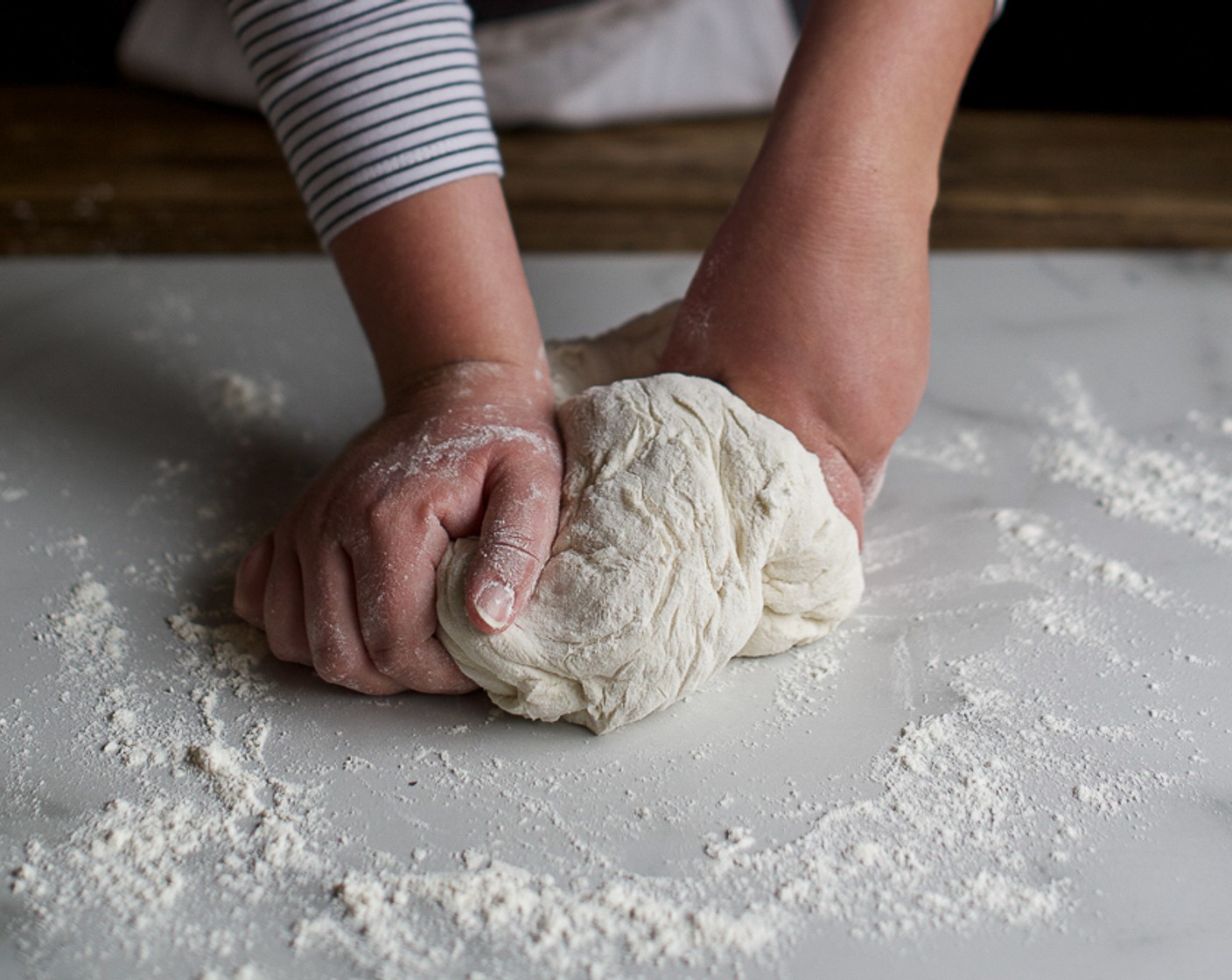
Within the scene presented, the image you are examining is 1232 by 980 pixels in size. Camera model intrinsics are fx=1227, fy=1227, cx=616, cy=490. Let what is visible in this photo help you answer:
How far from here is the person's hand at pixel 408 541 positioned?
0.66m

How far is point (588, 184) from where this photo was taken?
142 centimetres

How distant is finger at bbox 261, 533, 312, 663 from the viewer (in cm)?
70

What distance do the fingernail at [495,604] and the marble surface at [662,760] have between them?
76 millimetres

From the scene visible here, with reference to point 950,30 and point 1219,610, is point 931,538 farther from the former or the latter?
point 950,30

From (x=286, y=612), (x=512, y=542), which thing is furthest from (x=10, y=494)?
(x=512, y=542)

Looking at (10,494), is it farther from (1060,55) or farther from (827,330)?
(1060,55)

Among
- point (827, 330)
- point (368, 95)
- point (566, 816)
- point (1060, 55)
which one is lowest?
point (1060, 55)

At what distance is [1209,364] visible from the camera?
1.09m

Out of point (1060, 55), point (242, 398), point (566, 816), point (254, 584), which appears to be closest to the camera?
point (566, 816)

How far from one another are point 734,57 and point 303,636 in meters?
1.15

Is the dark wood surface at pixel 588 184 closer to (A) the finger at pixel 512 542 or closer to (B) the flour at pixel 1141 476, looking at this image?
(B) the flour at pixel 1141 476

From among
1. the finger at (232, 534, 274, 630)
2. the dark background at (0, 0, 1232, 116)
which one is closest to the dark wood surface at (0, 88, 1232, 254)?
the dark background at (0, 0, 1232, 116)

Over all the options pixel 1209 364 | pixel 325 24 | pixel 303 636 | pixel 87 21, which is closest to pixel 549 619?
pixel 303 636

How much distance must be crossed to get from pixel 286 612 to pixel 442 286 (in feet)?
0.76
